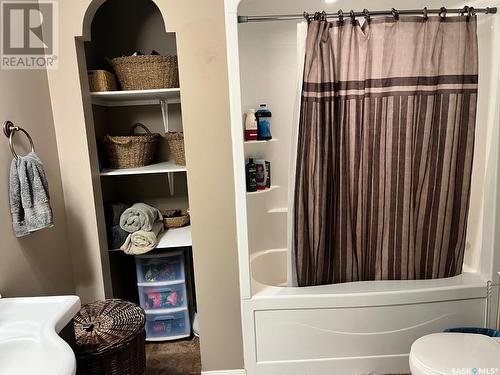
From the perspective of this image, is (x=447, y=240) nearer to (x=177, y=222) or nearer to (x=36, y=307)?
(x=177, y=222)

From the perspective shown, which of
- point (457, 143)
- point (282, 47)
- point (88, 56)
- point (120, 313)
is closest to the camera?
point (120, 313)

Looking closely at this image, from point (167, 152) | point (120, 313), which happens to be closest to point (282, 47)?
point (167, 152)

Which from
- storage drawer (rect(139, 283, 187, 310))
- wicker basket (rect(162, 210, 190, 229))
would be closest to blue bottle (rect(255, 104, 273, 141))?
wicker basket (rect(162, 210, 190, 229))

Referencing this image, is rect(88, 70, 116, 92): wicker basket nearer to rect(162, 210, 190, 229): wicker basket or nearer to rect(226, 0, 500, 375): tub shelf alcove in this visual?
rect(226, 0, 500, 375): tub shelf alcove

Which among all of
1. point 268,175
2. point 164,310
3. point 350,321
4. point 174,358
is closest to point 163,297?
point 164,310

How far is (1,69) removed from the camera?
1549 mm

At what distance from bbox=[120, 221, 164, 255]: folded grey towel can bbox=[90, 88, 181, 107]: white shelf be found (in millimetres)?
819

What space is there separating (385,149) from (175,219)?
1.40 m

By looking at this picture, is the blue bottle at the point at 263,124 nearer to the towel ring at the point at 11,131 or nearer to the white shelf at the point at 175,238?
the white shelf at the point at 175,238

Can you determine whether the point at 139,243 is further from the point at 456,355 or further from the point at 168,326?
the point at 456,355

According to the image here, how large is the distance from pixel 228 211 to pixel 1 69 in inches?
48.1

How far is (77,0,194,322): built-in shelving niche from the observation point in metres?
2.34

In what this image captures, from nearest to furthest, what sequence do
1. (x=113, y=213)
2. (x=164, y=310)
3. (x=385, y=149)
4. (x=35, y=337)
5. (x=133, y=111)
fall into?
1. (x=35, y=337)
2. (x=385, y=149)
3. (x=113, y=213)
4. (x=164, y=310)
5. (x=133, y=111)

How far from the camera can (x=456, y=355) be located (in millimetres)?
1481
